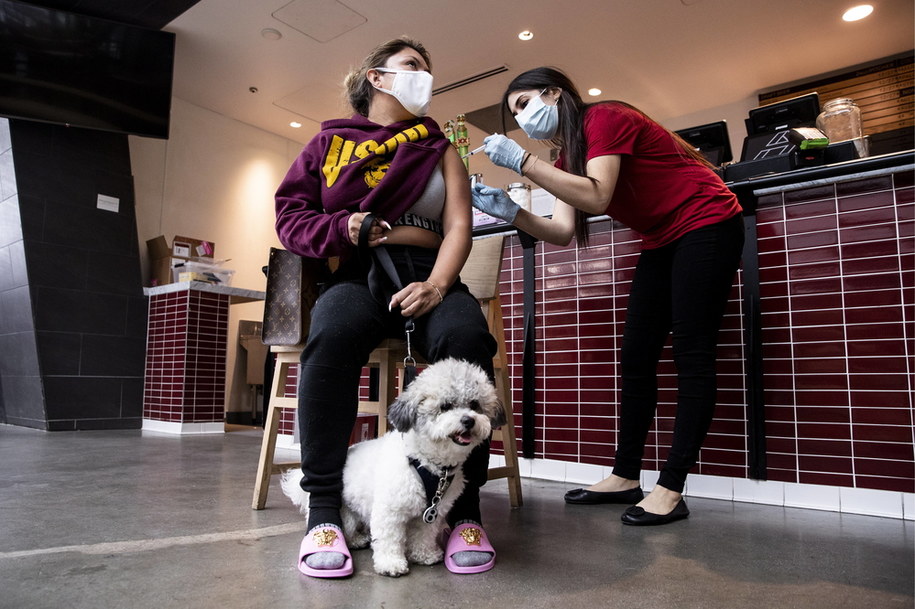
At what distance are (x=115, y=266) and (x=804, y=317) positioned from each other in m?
4.57

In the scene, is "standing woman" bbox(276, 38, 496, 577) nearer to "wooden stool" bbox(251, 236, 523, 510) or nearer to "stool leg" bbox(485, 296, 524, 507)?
"wooden stool" bbox(251, 236, 523, 510)

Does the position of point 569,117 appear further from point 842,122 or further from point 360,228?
point 842,122

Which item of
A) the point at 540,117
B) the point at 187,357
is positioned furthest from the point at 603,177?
the point at 187,357

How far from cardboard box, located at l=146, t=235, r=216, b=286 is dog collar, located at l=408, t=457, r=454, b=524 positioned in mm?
4322

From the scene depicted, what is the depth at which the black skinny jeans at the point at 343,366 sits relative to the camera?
1229mm

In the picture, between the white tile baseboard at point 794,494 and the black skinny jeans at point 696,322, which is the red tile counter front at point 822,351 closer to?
the white tile baseboard at point 794,494

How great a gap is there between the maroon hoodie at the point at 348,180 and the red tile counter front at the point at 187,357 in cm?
320

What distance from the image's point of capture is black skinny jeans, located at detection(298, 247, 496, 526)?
1.23 metres

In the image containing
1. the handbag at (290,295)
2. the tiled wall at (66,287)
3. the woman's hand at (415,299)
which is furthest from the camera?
the tiled wall at (66,287)

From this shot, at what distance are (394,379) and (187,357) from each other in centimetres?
312

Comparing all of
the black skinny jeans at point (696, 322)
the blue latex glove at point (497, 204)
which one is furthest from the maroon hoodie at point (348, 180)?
the black skinny jeans at point (696, 322)

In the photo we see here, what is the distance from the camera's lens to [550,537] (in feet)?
4.71

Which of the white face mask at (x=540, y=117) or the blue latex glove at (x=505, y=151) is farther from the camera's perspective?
the white face mask at (x=540, y=117)

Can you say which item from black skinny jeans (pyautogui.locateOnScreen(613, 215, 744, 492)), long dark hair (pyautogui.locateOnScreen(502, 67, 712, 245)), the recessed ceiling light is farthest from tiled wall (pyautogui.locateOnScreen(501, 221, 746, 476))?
the recessed ceiling light
